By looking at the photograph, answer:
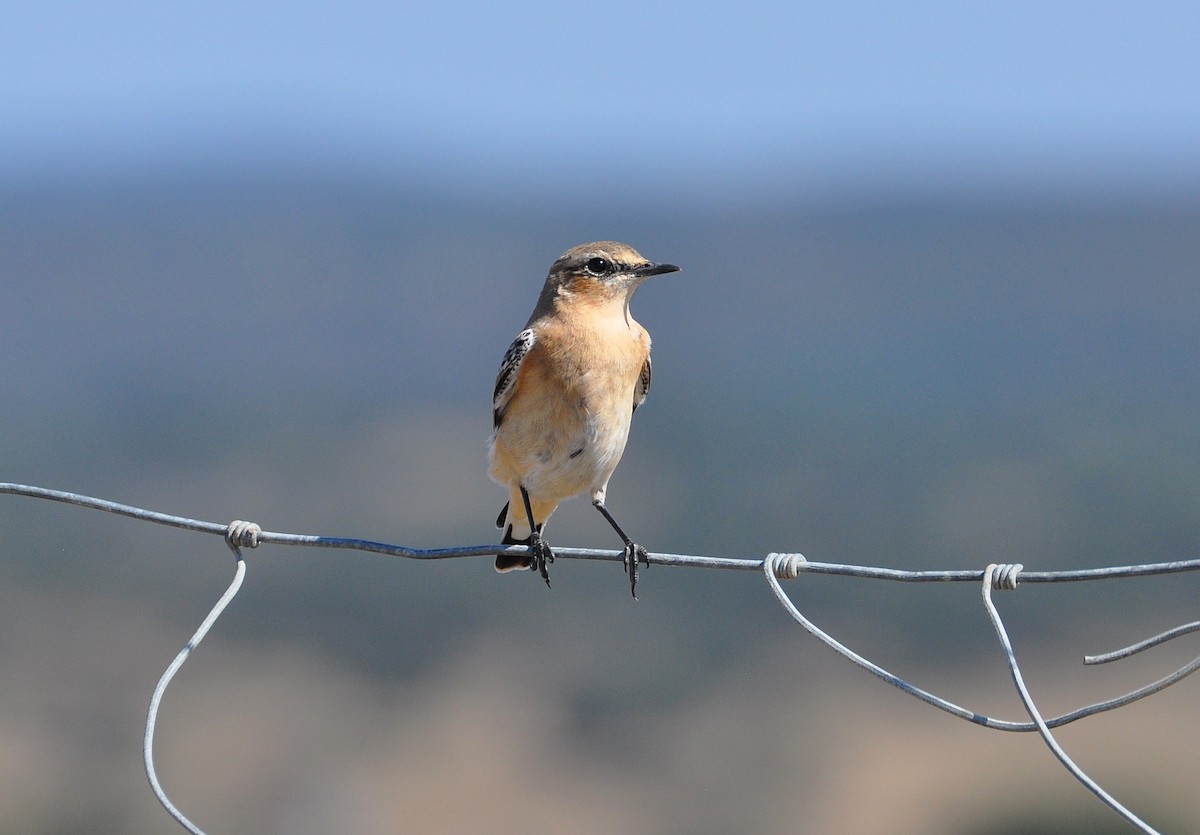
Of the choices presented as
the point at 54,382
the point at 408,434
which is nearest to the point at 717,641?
the point at 408,434

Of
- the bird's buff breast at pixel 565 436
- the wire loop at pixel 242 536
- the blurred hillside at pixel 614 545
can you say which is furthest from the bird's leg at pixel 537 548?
the blurred hillside at pixel 614 545

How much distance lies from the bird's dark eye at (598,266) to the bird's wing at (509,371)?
54 centimetres

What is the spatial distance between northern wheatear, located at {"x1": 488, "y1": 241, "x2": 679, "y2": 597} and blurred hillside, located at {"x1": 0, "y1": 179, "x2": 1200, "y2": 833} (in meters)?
22.5

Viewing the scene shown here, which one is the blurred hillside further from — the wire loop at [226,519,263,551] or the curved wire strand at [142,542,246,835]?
the curved wire strand at [142,542,246,835]

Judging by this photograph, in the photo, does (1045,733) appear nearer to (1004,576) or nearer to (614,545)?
(1004,576)

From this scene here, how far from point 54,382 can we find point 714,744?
86387 millimetres

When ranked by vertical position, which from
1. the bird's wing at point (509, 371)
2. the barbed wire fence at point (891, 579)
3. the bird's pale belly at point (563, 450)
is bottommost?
the barbed wire fence at point (891, 579)

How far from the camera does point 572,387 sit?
284 inches

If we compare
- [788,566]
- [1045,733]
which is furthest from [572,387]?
[1045,733]

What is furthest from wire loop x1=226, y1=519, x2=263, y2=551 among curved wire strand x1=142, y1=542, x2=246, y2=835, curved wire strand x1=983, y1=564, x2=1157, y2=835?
curved wire strand x1=983, y1=564, x2=1157, y2=835

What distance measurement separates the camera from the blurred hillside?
32.9 meters

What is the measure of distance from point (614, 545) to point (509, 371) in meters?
44.5

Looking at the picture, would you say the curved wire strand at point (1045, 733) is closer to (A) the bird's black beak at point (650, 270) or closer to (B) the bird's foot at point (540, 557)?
(B) the bird's foot at point (540, 557)

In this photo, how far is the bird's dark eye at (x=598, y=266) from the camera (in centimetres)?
780
